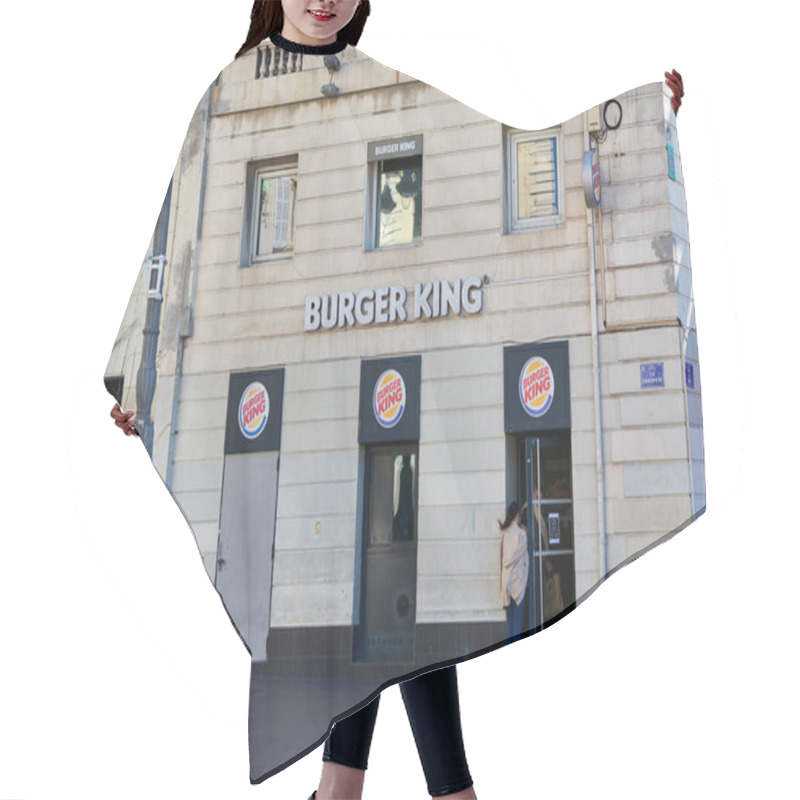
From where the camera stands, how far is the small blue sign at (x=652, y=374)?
196 centimetres

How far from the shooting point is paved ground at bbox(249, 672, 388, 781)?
2081 millimetres

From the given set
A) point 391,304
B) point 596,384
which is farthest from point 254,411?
point 596,384

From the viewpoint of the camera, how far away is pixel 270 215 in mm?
2357

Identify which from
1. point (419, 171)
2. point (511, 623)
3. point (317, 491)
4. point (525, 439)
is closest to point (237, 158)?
point (419, 171)

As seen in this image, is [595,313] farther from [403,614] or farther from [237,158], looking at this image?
[237,158]

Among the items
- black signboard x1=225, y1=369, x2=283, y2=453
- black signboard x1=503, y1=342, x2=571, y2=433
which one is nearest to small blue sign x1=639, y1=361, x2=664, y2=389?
black signboard x1=503, y1=342, x2=571, y2=433

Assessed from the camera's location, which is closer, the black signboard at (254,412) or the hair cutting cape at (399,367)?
the hair cutting cape at (399,367)

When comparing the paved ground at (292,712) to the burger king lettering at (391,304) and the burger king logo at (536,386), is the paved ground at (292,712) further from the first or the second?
the burger king lettering at (391,304)

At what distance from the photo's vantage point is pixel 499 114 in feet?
7.18

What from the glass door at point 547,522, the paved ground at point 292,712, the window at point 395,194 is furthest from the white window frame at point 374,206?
the paved ground at point 292,712

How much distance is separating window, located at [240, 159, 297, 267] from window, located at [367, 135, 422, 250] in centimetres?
18

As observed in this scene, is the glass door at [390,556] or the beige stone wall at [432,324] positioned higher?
the beige stone wall at [432,324]

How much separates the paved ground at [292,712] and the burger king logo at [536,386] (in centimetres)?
57

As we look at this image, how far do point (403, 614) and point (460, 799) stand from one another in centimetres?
40
